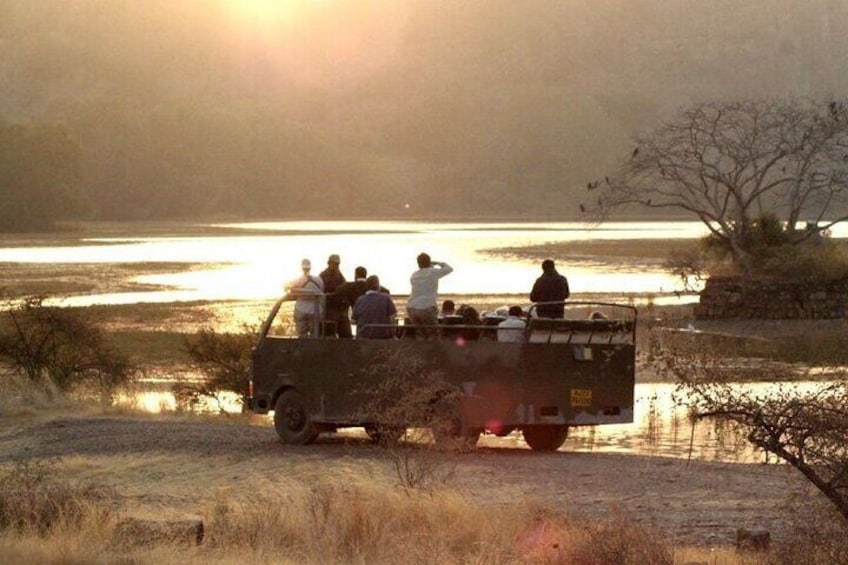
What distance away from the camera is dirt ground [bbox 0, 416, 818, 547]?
1545cm

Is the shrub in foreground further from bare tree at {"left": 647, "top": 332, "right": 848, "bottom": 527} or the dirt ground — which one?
bare tree at {"left": 647, "top": 332, "right": 848, "bottom": 527}

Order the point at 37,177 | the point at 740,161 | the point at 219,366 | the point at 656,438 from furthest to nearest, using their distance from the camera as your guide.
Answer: the point at 37,177
the point at 740,161
the point at 219,366
the point at 656,438

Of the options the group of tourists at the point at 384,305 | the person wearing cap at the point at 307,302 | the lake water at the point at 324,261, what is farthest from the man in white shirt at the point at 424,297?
the lake water at the point at 324,261

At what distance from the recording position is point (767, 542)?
12250 millimetres

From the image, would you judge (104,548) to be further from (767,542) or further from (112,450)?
(112,450)

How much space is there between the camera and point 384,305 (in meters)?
19.1

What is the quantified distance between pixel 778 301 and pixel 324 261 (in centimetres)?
4316

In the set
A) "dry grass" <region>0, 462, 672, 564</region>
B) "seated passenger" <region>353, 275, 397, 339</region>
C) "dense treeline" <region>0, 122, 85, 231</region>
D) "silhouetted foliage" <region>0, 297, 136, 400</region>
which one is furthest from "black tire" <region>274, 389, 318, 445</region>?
"dense treeline" <region>0, 122, 85, 231</region>

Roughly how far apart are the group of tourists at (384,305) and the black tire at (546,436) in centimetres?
163

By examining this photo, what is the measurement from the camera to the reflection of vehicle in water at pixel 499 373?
18.4 metres

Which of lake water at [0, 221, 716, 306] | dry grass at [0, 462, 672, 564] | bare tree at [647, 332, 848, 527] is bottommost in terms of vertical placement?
dry grass at [0, 462, 672, 564]

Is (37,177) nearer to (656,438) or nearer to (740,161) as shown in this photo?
(740,161)

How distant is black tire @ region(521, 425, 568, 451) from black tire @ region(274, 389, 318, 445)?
281cm

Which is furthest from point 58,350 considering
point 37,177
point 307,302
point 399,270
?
point 37,177
